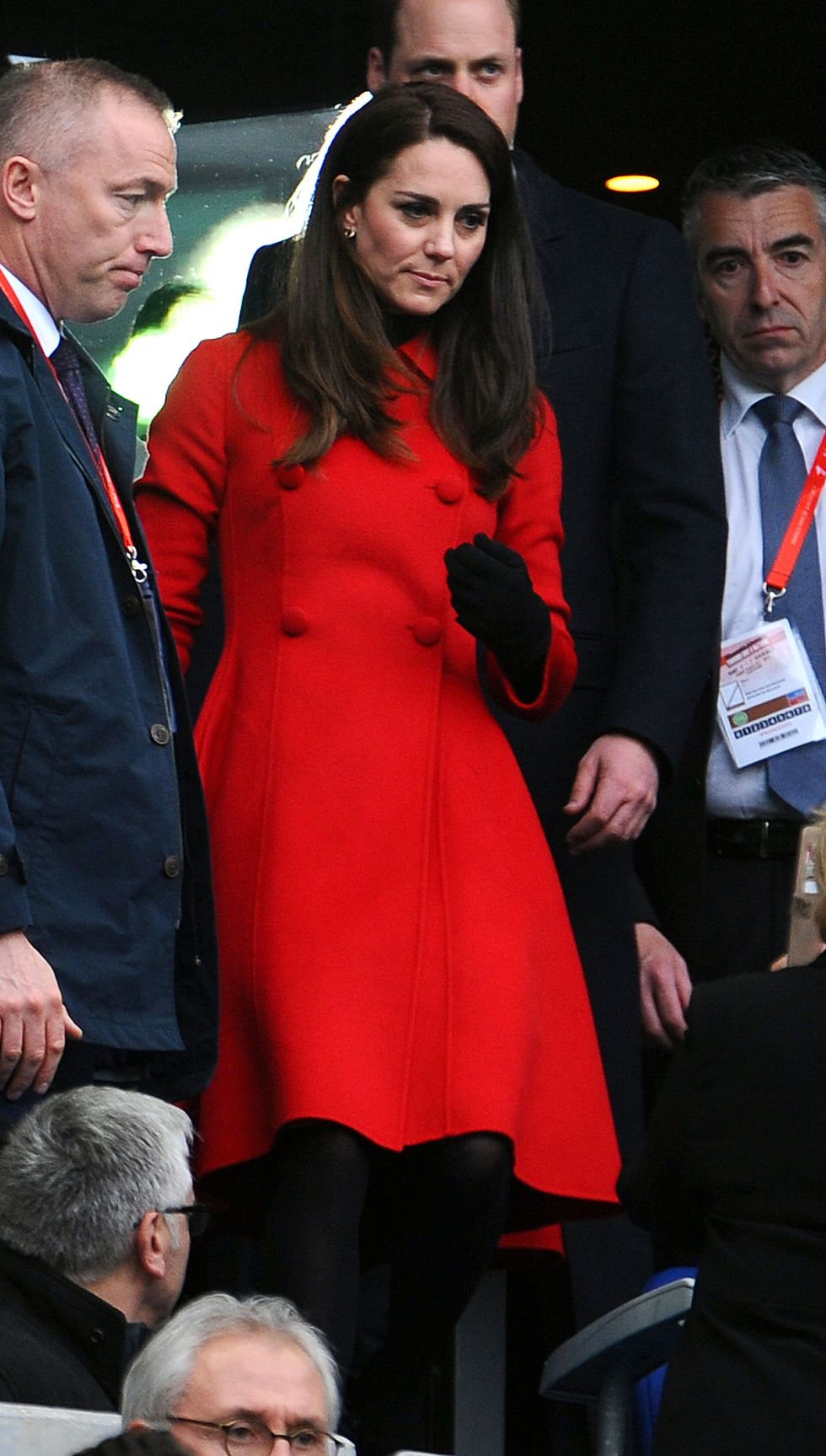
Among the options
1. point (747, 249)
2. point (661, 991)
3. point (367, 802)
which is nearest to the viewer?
point (367, 802)

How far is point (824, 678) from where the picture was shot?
4.67 metres

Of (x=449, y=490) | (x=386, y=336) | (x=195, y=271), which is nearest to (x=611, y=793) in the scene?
(x=449, y=490)

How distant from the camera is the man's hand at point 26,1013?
295cm

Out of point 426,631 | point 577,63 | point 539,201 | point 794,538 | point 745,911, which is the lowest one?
point 745,911

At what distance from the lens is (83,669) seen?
3193mm

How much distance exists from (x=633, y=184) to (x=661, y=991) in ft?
13.4

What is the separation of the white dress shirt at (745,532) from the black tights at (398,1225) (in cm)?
132

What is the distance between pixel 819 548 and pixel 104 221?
5.94 feet

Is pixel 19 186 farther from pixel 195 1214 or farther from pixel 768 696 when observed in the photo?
pixel 768 696

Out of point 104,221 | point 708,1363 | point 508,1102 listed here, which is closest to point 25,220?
point 104,221

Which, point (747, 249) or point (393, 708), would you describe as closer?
point (393, 708)

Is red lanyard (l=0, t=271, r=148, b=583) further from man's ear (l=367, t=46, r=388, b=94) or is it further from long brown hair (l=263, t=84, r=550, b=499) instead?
man's ear (l=367, t=46, r=388, b=94)

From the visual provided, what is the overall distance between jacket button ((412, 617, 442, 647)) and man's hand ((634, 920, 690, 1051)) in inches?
32.6

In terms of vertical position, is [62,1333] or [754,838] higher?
[754,838]
